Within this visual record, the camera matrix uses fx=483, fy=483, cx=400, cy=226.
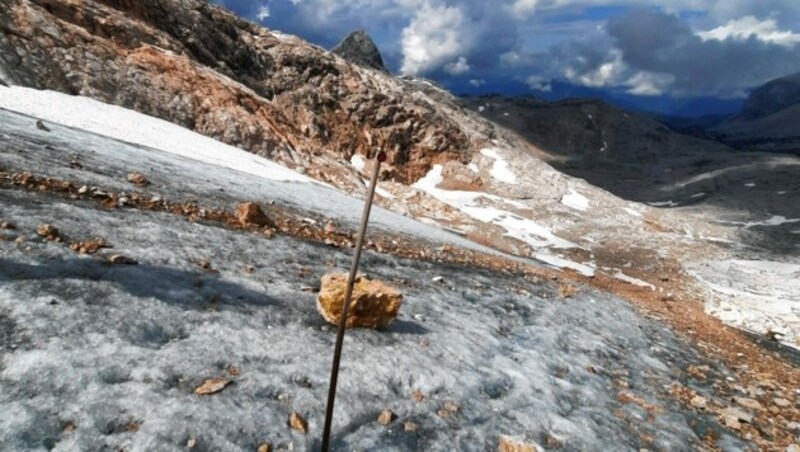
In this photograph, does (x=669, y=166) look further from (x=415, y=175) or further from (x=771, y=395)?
(x=771, y=395)

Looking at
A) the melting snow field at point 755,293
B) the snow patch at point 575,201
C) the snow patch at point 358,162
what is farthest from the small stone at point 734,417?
the snow patch at point 575,201

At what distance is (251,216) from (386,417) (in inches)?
359

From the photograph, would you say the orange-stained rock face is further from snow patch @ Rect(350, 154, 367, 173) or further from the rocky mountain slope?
snow patch @ Rect(350, 154, 367, 173)

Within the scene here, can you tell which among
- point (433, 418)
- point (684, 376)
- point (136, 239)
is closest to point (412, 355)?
point (433, 418)

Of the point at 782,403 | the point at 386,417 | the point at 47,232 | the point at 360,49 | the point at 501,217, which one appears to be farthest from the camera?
the point at 360,49

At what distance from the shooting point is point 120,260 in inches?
352

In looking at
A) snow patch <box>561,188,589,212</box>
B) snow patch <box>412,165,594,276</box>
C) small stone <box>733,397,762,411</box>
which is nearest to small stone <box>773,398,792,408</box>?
small stone <box>733,397,762,411</box>

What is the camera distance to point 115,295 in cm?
776

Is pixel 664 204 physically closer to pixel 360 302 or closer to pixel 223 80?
pixel 223 80

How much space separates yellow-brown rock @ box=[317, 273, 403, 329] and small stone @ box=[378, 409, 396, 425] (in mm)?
2388

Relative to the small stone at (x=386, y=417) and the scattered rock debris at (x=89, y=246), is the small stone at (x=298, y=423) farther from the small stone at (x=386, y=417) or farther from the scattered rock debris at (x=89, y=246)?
the scattered rock debris at (x=89, y=246)

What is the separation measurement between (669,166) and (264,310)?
17011 cm

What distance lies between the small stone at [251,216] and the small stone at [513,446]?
9.71 metres

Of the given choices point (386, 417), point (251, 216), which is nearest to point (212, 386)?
point (386, 417)
